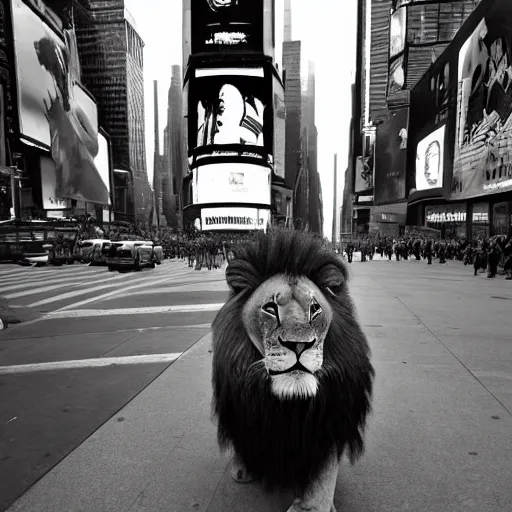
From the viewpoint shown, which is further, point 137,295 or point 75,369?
point 137,295

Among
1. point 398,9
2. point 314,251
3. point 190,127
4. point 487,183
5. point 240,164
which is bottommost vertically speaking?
point 314,251

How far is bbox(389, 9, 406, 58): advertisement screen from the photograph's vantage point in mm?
47991

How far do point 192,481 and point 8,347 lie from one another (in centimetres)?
363

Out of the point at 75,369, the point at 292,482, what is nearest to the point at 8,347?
the point at 75,369

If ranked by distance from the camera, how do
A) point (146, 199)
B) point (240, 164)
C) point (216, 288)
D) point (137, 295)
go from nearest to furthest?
point (137, 295) → point (216, 288) → point (240, 164) → point (146, 199)

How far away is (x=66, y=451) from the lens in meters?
2.23

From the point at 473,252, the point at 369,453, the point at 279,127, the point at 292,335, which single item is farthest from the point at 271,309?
the point at 279,127

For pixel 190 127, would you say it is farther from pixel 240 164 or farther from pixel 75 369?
pixel 75 369

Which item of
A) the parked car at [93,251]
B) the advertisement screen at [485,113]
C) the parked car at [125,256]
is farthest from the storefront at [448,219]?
the parked car at [93,251]

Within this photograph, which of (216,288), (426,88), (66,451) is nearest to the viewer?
(66,451)

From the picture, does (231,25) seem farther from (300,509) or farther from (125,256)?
(300,509)

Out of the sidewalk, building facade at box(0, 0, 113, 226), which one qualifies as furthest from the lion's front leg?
building facade at box(0, 0, 113, 226)

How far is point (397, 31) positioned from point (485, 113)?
3283 cm

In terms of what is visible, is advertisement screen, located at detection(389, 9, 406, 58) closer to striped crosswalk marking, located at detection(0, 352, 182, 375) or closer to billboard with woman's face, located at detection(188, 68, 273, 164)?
billboard with woman's face, located at detection(188, 68, 273, 164)
